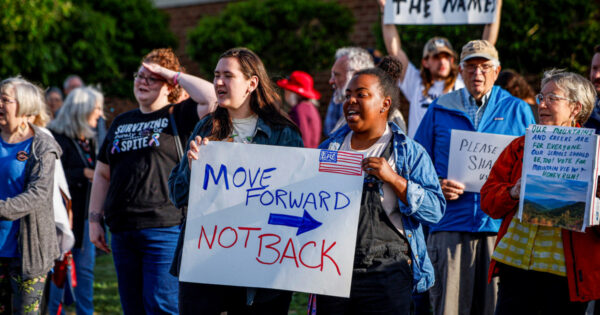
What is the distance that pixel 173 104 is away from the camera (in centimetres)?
436

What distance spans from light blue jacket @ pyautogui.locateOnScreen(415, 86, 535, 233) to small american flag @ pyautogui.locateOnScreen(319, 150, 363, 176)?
1.38 meters

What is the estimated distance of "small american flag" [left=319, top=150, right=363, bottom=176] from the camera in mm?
3041

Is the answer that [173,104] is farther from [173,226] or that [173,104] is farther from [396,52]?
[396,52]

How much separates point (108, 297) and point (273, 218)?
14.7 feet

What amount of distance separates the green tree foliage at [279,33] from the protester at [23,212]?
23.4ft

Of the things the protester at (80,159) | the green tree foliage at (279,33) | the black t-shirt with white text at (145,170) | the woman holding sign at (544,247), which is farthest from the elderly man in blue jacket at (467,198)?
the green tree foliage at (279,33)

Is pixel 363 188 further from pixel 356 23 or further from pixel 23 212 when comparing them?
pixel 356 23

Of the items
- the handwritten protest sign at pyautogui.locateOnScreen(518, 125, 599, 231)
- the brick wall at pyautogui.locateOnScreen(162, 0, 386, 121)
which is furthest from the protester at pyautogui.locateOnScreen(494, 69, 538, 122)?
the brick wall at pyautogui.locateOnScreen(162, 0, 386, 121)

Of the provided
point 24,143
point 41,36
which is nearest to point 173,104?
point 24,143

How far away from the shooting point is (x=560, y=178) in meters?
3.15

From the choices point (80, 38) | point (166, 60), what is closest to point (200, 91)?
point (166, 60)

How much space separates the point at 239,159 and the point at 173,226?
120 centimetres

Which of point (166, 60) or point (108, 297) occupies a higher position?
point (166, 60)

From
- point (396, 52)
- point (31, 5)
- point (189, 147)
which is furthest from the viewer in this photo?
point (31, 5)
